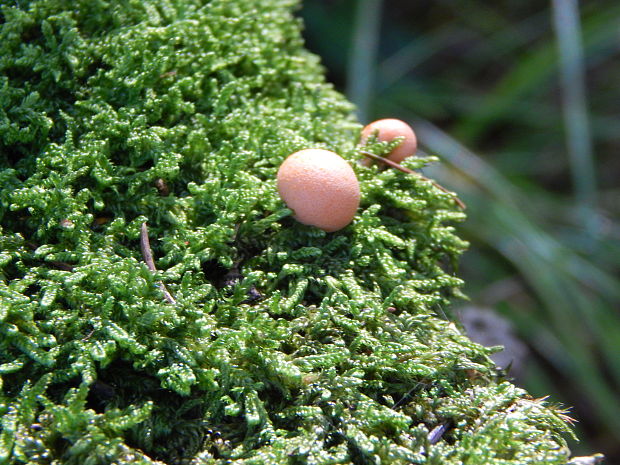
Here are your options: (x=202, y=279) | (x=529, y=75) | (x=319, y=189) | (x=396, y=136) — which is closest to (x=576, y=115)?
(x=529, y=75)

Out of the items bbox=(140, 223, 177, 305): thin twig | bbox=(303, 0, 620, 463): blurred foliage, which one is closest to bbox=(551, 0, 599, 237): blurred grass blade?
bbox=(303, 0, 620, 463): blurred foliage

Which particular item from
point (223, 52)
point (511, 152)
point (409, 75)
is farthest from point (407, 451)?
point (409, 75)

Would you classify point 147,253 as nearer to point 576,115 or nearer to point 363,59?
point 363,59

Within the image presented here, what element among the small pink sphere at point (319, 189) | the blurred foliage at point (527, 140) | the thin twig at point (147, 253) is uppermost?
the small pink sphere at point (319, 189)

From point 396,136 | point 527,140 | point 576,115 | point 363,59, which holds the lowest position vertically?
point 527,140

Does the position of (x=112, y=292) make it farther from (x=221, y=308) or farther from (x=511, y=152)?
(x=511, y=152)

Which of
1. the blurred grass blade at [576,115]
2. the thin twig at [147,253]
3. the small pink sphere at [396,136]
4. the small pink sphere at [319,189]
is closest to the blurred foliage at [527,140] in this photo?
the blurred grass blade at [576,115]

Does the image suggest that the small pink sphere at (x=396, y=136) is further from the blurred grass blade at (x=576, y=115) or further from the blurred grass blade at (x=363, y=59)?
the blurred grass blade at (x=576, y=115)
